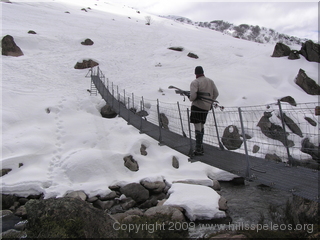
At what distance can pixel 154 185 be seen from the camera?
17.4ft

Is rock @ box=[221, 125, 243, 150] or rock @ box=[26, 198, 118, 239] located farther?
rock @ box=[221, 125, 243, 150]

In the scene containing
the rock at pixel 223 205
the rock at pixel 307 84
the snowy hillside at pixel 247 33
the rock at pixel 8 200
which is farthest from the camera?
the snowy hillside at pixel 247 33

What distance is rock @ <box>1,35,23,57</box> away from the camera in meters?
11.5

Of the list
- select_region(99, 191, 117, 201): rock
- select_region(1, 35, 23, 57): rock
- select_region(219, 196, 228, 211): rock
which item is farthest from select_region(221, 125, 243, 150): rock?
select_region(1, 35, 23, 57): rock

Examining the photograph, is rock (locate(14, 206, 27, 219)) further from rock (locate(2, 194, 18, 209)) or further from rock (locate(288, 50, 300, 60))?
rock (locate(288, 50, 300, 60))

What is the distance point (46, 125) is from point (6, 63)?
553 cm

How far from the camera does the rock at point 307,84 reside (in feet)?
38.1

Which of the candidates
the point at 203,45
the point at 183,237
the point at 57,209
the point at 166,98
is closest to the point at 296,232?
the point at 183,237

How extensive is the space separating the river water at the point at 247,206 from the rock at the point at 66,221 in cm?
149

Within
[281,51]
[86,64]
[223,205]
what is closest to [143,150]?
[223,205]

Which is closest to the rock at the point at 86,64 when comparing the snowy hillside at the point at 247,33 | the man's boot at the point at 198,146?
the man's boot at the point at 198,146

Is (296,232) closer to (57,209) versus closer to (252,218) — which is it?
(252,218)

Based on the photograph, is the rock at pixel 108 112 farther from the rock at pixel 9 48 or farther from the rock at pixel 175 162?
the rock at pixel 9 48

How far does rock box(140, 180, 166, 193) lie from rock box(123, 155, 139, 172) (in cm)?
63
